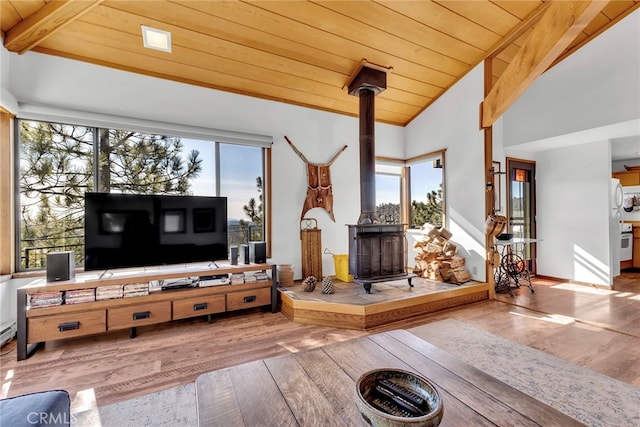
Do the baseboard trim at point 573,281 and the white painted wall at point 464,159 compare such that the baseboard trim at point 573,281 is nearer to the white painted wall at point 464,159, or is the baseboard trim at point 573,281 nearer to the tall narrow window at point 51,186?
the white painted wall at point 464,159

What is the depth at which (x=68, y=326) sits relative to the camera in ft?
8.15

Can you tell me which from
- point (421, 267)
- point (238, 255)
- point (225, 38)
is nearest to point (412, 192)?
point (421, 267)

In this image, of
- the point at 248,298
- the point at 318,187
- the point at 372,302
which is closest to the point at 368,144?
the point at 318,187

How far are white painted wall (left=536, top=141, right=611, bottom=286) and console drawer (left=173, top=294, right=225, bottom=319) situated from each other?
211 inches

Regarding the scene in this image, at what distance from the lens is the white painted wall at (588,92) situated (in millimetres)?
3398

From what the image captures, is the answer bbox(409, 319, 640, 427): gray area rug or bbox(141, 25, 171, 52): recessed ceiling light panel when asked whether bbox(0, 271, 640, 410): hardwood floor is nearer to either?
bbox(409, 319, 640, 427): gray area rug

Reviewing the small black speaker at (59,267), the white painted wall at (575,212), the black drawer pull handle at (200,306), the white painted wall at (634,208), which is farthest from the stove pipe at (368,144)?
the white painted wall at (634,208)

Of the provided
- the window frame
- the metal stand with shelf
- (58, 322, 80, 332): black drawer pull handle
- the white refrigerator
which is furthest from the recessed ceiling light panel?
the white refrigerator

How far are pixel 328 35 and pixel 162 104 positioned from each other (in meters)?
2.13

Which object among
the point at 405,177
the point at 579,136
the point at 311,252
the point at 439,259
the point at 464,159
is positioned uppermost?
the point at 579,136

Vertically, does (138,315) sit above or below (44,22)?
below

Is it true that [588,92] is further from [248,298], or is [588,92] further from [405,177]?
[248,298]

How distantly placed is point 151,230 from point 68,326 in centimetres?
105

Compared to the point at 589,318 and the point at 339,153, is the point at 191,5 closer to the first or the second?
the point at 339,153
